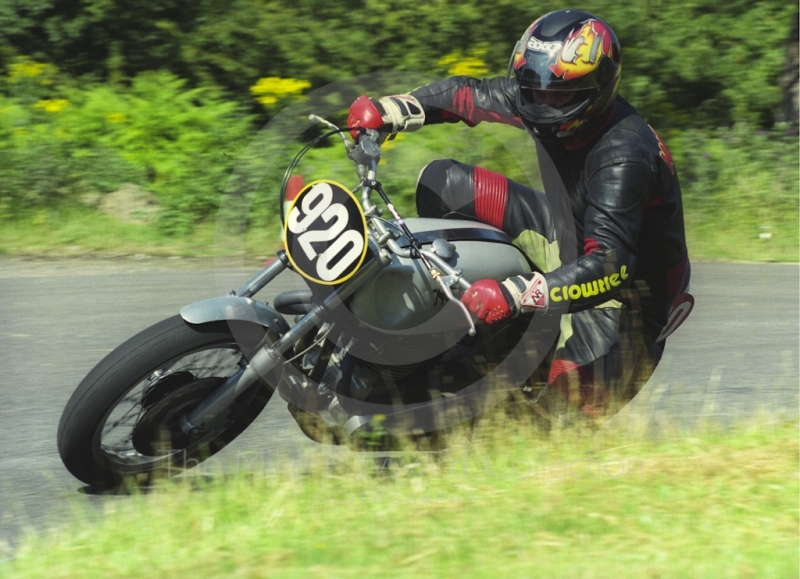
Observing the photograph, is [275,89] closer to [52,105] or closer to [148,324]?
[52,105]

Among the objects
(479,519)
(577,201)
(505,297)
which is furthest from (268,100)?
(479,519)

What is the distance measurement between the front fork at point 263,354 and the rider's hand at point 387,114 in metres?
0.65

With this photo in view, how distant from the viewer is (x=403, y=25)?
10.1 m

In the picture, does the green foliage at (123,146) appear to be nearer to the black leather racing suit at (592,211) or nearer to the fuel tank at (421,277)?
the black leather racing suit at (592,211)

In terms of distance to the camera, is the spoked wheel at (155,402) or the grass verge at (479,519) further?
the spoked wheel at (155,402)

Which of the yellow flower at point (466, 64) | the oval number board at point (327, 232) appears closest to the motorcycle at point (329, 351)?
the oval number board at point (327, 232)

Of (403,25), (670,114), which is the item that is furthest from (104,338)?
(670,114)

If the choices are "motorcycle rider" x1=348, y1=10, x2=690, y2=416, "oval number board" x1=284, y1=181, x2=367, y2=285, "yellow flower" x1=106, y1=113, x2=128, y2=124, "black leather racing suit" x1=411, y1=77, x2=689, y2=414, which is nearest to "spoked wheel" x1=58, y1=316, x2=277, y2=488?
"oval number board" x1=284, y1=181, x2=367, y2=285

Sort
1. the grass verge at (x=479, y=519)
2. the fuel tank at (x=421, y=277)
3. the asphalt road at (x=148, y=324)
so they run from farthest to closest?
the asphalt road at (x=148, y=324) < the fuel tank at (x=421, y=277) < the grass verge at (x=479, y=519)

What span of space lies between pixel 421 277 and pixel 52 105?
6616 millimetres

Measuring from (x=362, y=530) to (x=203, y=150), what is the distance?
6089mm

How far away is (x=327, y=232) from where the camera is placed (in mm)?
3373

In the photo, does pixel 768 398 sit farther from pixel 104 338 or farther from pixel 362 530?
pixel 104 338

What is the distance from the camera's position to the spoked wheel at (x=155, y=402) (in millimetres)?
3449
